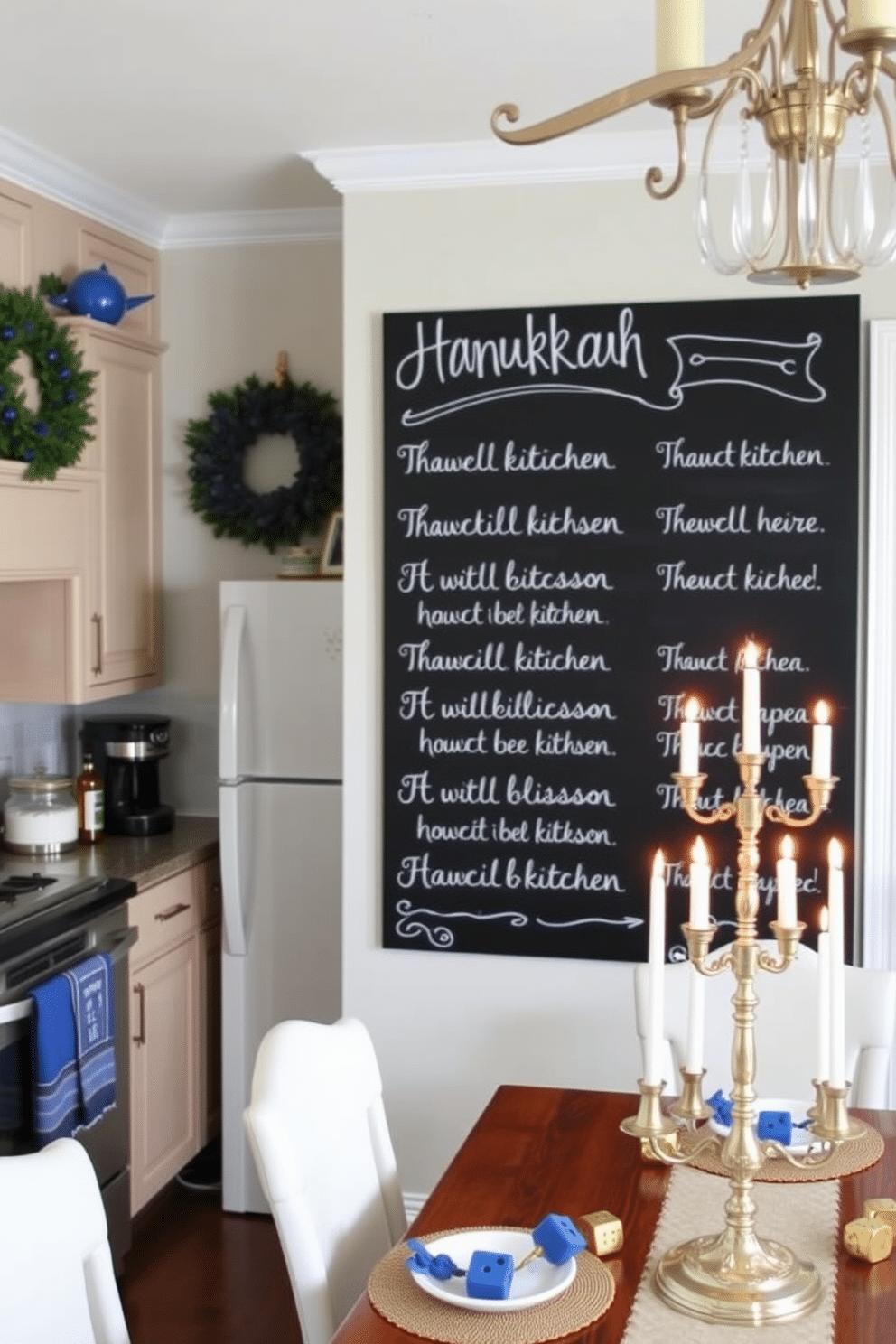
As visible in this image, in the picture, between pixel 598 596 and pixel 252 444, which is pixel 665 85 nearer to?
pixel 598 596

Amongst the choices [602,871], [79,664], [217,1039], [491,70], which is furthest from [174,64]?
[217,1039]

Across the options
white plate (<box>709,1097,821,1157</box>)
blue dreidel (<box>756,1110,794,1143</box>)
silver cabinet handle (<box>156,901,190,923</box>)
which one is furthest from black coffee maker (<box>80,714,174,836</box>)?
blue dreidel (<box>756,1110,794,1143</box>)

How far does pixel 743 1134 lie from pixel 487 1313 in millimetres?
369

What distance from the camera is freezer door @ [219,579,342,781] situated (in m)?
3.88

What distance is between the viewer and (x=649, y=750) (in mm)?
3520

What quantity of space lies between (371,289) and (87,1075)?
1.87 m

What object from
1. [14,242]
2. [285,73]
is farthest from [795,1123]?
[14,242]

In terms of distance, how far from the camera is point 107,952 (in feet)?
11.6

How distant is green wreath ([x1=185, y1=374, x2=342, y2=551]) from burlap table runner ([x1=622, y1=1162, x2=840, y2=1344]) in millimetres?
2405

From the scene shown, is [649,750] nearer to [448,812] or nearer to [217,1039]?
[448,812]

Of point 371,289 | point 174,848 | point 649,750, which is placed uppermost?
point 371,289

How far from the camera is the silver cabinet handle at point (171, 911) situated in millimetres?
3863

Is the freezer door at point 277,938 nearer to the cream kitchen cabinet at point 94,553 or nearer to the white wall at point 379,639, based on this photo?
the white wall at point 379,639

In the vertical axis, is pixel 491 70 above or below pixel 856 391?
above
